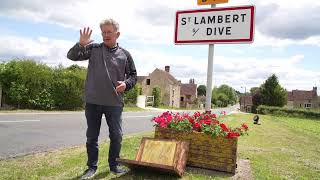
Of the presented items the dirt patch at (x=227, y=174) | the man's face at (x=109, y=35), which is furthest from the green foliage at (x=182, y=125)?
the man's face at (x=109, y=35)

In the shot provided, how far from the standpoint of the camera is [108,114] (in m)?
5.29

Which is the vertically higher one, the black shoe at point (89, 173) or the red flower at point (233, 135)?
the red flower at point (233, 135)

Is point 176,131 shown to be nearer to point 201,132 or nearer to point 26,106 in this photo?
point 201,132

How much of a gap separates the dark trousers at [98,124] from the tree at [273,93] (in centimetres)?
7985

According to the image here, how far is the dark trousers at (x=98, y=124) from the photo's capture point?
5.29 metres

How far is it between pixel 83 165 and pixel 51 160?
897mm

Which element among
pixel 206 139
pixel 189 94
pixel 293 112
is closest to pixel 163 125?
pixel 206 139

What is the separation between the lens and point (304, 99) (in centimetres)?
12975

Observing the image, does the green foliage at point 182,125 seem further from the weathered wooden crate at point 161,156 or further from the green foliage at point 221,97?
the green foliage at point 221,97

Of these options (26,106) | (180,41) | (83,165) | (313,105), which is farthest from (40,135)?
→ (313,105)

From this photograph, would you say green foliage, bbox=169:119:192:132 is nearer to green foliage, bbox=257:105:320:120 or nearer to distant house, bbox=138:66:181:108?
green foliage, bbox=257:105:320:120

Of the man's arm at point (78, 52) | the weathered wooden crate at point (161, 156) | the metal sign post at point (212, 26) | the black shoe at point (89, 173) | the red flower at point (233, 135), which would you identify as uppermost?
the metal sign post at point (212, 26)

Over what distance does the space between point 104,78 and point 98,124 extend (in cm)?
66

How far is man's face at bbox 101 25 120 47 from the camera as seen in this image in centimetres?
516
